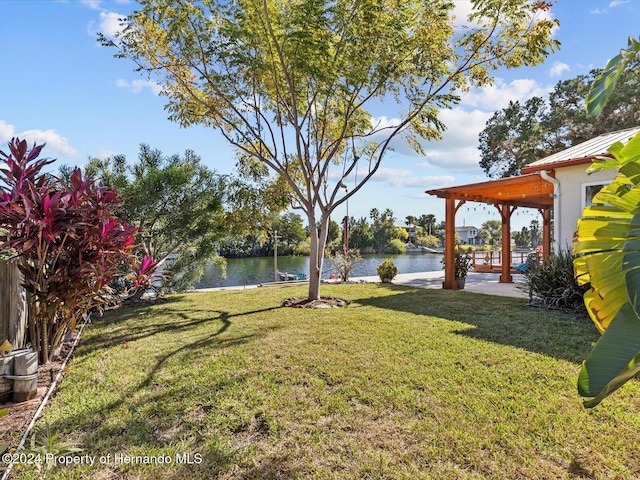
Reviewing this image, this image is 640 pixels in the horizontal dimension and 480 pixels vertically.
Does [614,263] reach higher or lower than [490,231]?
lower

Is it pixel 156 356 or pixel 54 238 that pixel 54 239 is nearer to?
pixel 54 238

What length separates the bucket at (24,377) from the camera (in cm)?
309

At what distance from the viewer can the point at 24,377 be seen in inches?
122

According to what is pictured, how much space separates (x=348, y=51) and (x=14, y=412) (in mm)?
7231

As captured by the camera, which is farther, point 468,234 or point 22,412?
point 468,234

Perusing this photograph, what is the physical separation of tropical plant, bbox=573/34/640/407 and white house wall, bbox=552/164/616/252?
7.35 m

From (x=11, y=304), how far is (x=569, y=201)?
9680 millimetres

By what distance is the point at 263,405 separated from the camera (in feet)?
9.72

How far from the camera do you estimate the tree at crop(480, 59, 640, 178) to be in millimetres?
16422

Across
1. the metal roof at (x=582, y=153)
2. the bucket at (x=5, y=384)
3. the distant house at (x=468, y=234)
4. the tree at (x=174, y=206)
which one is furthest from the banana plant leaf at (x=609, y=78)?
the distant house at (x=468, y=234)

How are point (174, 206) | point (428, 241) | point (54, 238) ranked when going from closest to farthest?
point (54, 238)
point (174, 206)
point (428, 241)

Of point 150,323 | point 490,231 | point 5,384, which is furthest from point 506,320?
point 490,231

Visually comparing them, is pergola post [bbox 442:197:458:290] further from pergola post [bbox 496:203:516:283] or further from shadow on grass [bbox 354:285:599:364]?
pergola post [bbox 496:203:516:283]

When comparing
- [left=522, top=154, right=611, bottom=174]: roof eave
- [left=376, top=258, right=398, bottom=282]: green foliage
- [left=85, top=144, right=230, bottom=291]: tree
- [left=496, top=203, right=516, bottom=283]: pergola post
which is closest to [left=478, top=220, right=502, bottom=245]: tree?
[left=496, top=203, right=516, bottom=283]: pergola post
